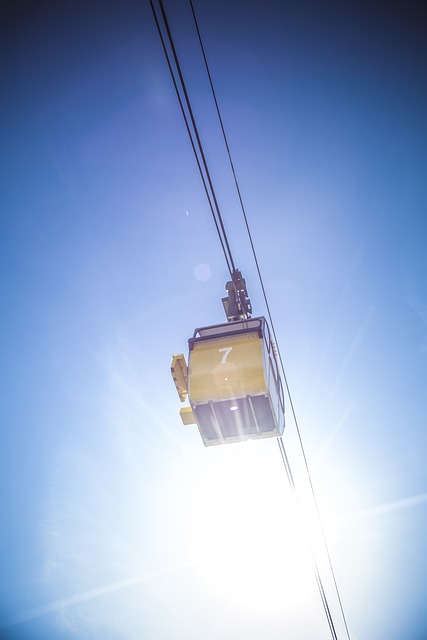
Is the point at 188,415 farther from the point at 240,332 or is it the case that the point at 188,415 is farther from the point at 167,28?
the point at 167,28

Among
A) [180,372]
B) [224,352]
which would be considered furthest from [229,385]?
[180,372]

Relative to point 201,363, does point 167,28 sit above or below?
above

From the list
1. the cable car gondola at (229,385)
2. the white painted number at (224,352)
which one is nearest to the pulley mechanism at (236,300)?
the cable car gondola at (229,385)

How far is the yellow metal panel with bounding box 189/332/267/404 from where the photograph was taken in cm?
255

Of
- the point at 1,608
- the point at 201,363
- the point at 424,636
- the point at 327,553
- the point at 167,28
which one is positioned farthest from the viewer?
the point at 424,636

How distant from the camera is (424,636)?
34.9 metres

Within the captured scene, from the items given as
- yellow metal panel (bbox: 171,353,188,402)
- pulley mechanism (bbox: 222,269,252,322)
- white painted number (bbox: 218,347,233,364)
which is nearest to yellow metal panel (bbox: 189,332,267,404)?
white painted number (bbox: 218,347,233,364)

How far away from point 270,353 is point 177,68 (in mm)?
3234

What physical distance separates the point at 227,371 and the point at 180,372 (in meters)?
0.61

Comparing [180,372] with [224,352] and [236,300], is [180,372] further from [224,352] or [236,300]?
[236,300]

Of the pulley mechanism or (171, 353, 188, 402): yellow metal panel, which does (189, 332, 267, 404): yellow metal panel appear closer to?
(171, 353, 188, 402): yellow metal panel

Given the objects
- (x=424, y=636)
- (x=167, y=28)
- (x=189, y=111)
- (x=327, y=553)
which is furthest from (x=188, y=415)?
(x=424, y=636)

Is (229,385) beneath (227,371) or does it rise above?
beneath

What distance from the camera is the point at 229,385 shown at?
2570 millimetres
